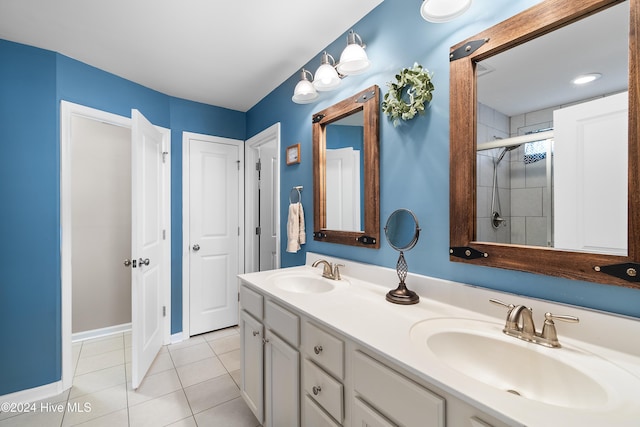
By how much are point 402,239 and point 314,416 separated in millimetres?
817

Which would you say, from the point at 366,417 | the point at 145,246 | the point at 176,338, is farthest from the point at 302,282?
the point at 176,338

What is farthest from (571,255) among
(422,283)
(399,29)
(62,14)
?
(62,14)

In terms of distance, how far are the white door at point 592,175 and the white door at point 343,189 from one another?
91 cm

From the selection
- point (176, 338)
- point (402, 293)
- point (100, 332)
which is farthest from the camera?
point (100, 332)

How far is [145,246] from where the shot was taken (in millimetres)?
2074

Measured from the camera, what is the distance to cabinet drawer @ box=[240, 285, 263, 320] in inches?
57.7

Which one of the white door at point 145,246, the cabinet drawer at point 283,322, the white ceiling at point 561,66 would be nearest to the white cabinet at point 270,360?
the cabinet drawer at point 283,322

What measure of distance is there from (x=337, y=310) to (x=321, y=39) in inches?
65.5

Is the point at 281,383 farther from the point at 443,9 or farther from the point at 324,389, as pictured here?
the point at 443,9

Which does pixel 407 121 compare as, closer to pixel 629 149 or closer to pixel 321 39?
pixel 629 149

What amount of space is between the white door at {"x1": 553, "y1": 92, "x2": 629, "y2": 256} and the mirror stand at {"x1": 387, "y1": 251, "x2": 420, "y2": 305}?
536 millimetres

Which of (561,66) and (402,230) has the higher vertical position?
(561,66)

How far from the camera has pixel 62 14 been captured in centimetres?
155

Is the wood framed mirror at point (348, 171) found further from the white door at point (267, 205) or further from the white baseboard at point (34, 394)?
the white baseboard at point (34, 394)
